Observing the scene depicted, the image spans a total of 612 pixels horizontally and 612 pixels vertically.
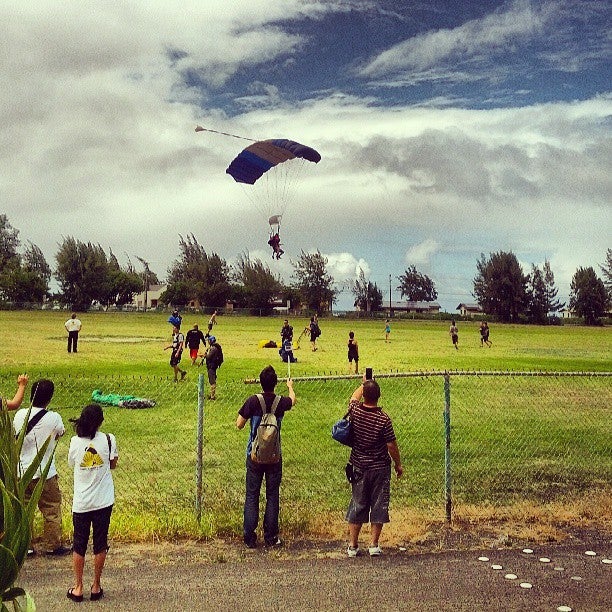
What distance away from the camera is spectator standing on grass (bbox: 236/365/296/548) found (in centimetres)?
691

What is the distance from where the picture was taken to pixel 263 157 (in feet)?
67.7

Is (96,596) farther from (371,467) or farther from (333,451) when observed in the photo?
(333,451)

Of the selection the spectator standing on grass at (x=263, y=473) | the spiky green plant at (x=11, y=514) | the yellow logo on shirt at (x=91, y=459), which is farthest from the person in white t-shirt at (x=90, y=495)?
the spiky green plant at (x=11, y=514)

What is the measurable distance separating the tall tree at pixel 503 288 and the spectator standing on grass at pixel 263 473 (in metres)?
117

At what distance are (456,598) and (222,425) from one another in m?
8.81

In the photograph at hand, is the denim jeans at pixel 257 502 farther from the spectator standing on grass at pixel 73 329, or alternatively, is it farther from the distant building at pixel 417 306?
the distant building at pixel 417 306

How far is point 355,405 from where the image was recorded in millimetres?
6871

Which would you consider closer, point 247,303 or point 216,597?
point 216,597

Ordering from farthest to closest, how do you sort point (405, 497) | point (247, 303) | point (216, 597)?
1. point (247, 303)
2. point (405, 497)
3. point (216, 597)

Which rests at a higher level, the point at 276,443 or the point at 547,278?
the point at 547,278

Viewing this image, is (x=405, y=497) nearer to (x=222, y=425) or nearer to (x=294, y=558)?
(x=294, y=558)

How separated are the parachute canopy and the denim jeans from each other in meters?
14.0

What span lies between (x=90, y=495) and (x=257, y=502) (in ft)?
6.13

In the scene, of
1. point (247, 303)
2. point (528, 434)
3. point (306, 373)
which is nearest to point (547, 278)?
point (247, 303)
